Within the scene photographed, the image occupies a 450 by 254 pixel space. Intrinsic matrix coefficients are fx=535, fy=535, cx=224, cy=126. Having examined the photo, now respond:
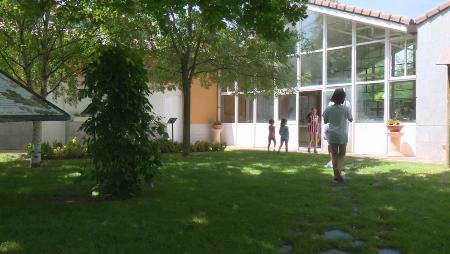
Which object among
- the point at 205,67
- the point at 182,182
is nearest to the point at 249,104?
the point at 205,67

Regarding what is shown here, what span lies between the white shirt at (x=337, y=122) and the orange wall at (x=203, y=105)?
14552mm

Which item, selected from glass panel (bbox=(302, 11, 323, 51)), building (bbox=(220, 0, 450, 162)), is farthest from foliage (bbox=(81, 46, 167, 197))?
glass panel (bbox=(302, 11, 323, 51))

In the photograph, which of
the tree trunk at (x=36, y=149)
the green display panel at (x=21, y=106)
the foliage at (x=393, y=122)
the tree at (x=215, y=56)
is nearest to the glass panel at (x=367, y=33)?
the foliage at (x=393, y=122)

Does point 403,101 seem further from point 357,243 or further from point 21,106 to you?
point 21,106

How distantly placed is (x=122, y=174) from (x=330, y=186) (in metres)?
3.36

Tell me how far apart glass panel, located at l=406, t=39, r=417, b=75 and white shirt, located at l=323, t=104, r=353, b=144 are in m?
7.39

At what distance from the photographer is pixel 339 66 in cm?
1784

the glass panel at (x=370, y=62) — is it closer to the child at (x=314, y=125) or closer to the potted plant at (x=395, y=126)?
the potted plant at (x=395, y=126)

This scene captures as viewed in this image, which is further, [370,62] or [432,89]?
[370,62]

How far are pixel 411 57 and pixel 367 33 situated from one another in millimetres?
1869

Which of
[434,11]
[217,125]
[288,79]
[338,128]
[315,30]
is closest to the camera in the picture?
[338,128]

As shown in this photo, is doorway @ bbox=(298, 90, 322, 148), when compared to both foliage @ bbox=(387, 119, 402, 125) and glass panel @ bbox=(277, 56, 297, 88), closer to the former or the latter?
foliage @ bbox=(387, 119, 402, 125)

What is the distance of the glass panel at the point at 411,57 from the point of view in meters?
15.4

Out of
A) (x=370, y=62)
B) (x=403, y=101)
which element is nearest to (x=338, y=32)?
(x=370, y=62)
